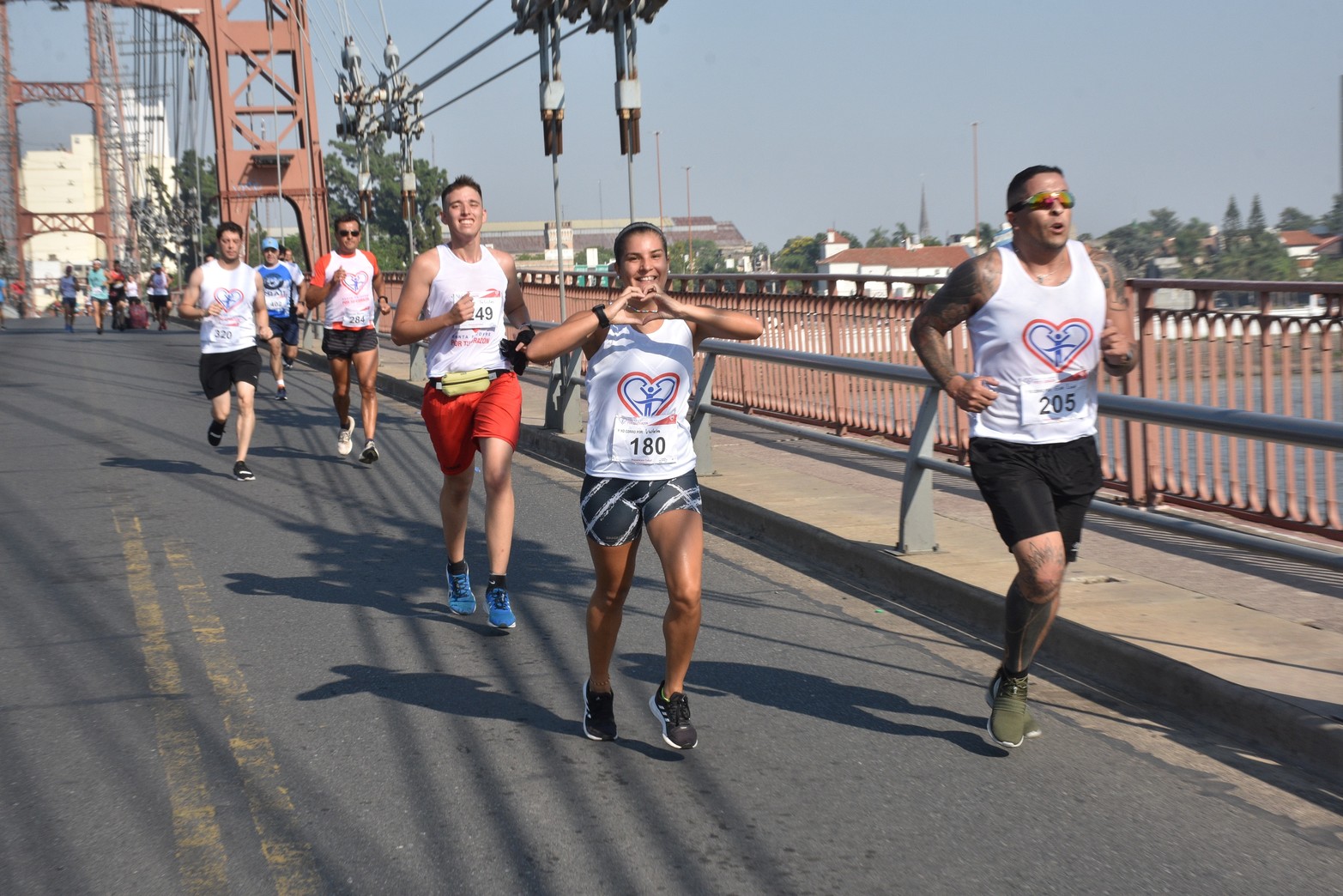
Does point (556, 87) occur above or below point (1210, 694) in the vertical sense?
above

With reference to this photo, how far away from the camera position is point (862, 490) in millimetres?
9812

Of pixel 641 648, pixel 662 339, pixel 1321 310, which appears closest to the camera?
pixel 662 339

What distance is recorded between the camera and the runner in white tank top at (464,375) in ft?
22.9

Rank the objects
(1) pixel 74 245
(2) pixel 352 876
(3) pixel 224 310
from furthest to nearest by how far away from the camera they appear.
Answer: (1) pixel 74 245, (3) pixel 224 310, (2) pixel 352 876

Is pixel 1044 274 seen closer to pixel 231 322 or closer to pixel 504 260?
pixel 504 260

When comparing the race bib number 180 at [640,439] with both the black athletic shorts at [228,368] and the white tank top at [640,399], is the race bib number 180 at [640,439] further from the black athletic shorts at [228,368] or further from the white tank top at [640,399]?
the black athletic shorts at [228,368]

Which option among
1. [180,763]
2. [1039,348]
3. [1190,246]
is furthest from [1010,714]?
[1190,246]

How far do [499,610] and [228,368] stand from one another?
240 inches

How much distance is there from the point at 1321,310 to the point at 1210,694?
303cm

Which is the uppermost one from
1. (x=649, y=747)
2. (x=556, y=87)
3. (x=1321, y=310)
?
(x=556, y=87)

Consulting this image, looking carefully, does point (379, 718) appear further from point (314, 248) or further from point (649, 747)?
point (314, 248)

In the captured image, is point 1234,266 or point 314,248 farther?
point 314,248

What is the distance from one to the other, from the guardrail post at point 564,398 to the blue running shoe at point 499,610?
6.17 metres

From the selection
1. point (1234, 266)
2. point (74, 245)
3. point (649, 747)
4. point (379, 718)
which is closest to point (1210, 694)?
point (649, 747)
